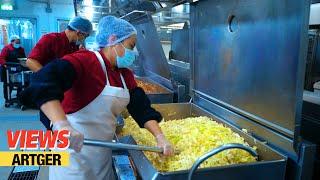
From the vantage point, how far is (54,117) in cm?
119

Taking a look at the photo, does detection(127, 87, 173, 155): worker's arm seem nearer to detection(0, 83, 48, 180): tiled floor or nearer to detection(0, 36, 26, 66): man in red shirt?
detection(0, 83, 48, 180): tiled floor

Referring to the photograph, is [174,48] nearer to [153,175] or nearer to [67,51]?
[67,51]

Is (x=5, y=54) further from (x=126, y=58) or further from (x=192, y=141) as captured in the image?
(x=192, y=141)

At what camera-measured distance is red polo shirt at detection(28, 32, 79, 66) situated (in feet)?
8.93

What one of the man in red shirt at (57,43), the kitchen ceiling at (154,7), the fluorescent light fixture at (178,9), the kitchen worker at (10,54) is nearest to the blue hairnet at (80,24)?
the man in red shirt at (57,43)

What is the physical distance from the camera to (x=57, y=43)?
2840mm

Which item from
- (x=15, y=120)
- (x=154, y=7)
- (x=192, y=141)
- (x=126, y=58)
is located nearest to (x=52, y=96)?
(x=126, y=58)

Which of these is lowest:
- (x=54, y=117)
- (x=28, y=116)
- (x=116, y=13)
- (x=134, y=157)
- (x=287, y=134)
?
(x=28, y=116)

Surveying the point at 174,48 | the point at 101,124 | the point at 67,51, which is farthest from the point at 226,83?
the point at 174,48

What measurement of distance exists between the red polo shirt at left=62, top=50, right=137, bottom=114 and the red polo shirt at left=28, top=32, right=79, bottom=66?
1.38 meters

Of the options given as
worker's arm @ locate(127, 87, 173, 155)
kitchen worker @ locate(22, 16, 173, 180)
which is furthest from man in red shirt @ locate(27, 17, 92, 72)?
worker's arm @ locate(127, 87, 173, 155)

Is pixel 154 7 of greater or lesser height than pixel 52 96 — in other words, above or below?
above

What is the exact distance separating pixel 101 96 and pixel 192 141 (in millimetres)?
549

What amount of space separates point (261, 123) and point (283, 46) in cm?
44
